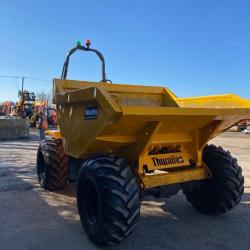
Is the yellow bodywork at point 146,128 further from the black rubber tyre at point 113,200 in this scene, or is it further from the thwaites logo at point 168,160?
the black rubber tyre at point 113,200

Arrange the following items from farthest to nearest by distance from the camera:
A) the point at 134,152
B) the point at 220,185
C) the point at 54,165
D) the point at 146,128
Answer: the point at 54,165, the point at 220,185, the point at 134,152, the point at 146,128

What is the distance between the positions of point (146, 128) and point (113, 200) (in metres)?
0.92

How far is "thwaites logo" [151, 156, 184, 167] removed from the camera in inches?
171

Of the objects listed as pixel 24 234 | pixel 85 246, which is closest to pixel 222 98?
pixel 85 246

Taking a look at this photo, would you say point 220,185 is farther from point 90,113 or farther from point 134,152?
point 90,113

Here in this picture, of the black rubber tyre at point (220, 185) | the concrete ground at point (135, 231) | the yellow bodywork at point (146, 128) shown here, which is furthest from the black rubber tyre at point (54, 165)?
the black rubber tyre at point (220, 185)

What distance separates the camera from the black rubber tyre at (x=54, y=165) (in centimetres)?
575

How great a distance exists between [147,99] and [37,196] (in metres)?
2.49

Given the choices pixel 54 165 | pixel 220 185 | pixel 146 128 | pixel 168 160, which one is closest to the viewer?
pixel 146 128

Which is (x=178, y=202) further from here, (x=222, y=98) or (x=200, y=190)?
(x=222, y=98)

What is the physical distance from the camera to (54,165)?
5742 mm

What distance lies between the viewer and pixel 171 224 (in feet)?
15.0

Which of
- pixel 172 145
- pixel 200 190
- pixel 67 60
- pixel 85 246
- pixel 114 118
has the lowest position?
pixel 85 246

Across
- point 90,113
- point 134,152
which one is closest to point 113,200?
point 134,152
